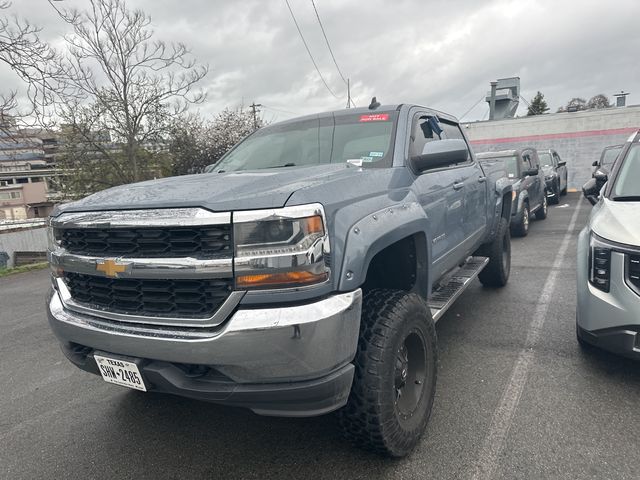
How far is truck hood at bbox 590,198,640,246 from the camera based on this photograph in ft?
8.67

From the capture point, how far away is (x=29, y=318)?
18.1ft

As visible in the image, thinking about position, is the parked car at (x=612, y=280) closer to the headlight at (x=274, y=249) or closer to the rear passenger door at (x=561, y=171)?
the headlight at (x=274, y=249)

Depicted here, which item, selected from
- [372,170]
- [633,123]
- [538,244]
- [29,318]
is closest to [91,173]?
[29,318]

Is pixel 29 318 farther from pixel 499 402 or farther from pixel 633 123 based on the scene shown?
pixel 633 123

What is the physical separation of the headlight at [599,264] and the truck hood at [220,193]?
176 centimetres

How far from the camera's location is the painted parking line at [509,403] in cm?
215

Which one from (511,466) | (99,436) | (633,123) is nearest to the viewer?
(511,466)

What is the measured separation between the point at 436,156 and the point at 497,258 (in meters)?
2.78

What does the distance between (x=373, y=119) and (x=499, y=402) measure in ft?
7.07

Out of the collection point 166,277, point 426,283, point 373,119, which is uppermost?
point 373,119

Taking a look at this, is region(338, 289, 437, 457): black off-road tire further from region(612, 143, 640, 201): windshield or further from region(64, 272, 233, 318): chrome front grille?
region(612, 143, 640, 201): windshield

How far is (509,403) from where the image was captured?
2.68 meters

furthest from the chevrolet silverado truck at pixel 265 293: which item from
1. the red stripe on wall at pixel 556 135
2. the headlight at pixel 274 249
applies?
the red stripe on wall at pixel 556 135

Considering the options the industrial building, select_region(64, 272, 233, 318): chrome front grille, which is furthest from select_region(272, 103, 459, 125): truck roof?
the industrial building
